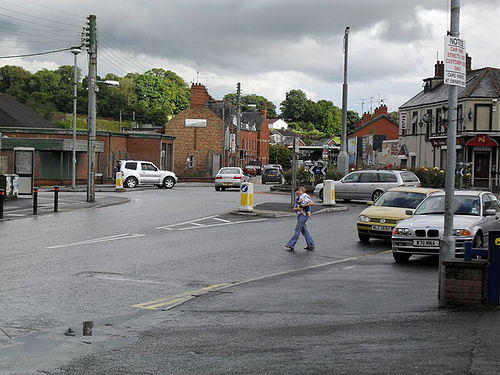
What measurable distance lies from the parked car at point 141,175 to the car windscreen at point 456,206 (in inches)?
1302

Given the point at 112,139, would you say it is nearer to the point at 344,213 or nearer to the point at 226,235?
the point at 344,213

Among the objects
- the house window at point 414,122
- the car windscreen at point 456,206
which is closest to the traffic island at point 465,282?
the car windscreen at point 456,206

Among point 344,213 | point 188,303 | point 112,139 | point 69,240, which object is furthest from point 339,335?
point 112,139

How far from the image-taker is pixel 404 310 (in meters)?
10.0

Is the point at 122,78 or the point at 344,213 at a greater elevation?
the point at 122,78

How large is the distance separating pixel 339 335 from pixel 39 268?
759 cm

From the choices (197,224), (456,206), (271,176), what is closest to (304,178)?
(197,224)

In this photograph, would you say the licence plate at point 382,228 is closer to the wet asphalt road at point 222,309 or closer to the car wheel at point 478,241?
the wet asphalt road at point 222,309

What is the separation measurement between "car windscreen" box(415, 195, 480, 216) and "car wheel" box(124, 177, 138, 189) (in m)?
33.2

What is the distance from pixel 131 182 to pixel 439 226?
35.0 meters

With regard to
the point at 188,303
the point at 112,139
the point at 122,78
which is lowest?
the point at 188,303

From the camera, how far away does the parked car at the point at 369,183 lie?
3331 centimetres

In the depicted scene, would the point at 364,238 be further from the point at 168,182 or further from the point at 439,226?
the point at 168,182

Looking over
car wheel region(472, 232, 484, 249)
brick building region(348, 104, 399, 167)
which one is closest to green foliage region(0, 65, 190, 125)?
brick building region(348, 104, 399, 167)
